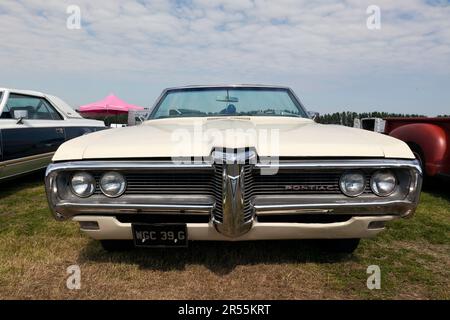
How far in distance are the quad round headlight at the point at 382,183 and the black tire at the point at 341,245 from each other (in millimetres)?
538

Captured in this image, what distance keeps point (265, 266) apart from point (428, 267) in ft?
3.74

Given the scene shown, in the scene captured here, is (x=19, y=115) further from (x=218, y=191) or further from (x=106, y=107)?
(x=106, y=107)

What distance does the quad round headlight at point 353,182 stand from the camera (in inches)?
80.7

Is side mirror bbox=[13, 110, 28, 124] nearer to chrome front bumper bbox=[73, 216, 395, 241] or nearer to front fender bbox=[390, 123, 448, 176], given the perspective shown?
chrome front bumper bbox=[73, 216, 395, 241]

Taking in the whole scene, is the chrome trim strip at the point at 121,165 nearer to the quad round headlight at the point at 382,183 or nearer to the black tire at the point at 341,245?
the quad round headlight at the point at 382,183

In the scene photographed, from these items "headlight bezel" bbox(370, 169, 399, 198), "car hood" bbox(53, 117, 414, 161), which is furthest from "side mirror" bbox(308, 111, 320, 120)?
"headlight bezel" bbox(370, 169, 399, 198)

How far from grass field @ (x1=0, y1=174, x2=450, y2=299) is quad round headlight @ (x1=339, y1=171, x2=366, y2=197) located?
0.59m

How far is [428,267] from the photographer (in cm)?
244

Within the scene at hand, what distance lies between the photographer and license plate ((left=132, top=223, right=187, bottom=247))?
2014 millimetres

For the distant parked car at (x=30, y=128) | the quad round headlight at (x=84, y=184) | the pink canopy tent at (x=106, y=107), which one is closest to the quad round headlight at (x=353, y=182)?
the quad round headlight at (x=84, y=184)

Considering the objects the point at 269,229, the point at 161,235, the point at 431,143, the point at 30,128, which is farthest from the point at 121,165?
the point at 431,143

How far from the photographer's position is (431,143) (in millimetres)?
4254

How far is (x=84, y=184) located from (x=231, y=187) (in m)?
0.88
